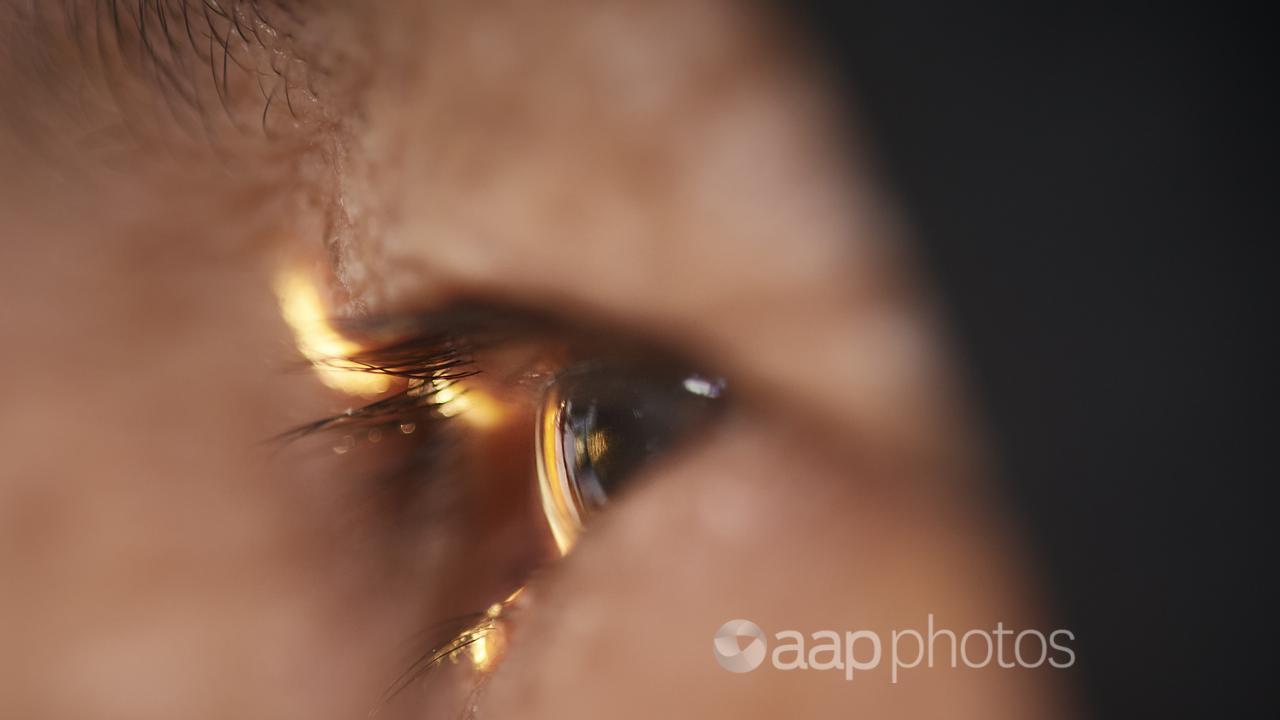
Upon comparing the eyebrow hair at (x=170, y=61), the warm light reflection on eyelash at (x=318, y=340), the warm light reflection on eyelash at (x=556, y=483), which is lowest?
the warm light reflection on eyelash at (x=556, y=483)

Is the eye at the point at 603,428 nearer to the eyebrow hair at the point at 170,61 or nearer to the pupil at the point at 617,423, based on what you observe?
the pupil at the point at 617,423

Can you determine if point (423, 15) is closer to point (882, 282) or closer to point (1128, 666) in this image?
point (882, 282)

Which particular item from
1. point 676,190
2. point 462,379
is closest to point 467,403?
point 462,379

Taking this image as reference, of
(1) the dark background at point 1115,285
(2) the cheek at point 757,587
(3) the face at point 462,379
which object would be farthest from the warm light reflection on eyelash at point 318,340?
(1) the dark background at point 1115,285

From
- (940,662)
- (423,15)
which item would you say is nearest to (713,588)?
(940,662)

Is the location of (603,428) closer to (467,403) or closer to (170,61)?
(467,403)

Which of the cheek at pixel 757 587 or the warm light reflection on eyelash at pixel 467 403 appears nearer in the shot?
the cheek at pixel 757 587
